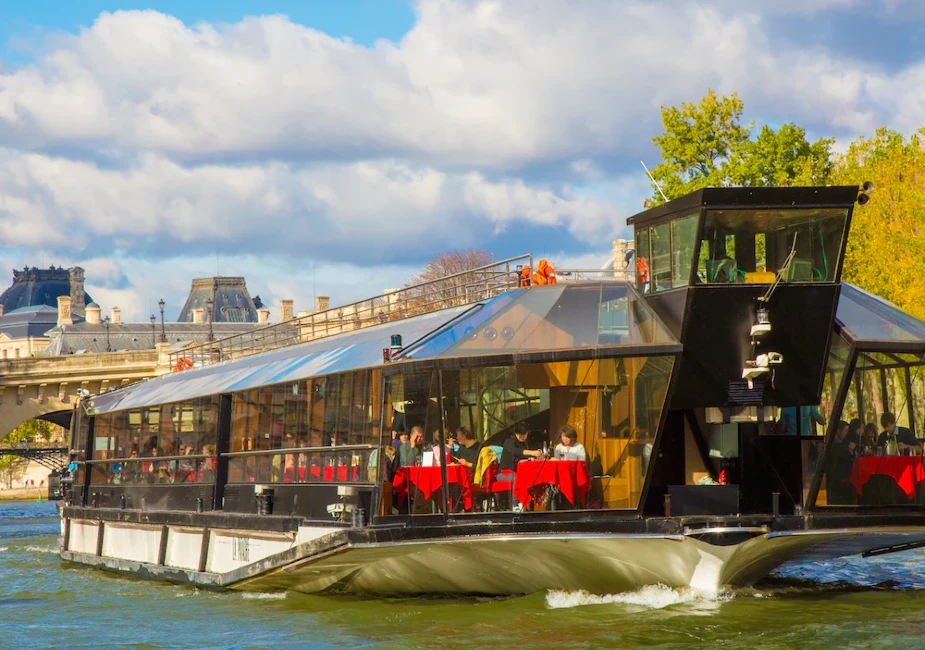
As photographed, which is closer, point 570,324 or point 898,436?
point 570,324

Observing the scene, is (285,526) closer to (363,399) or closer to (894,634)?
(363,399)

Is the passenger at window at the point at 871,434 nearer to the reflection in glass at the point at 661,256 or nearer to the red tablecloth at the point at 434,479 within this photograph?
the reflection in glass at the point at 661,256

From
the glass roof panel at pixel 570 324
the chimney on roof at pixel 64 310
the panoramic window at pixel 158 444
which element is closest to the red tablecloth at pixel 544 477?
the glass roof panel at pixel 570 324

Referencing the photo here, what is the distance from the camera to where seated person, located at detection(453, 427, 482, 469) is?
19.8m

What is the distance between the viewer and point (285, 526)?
2284 cm

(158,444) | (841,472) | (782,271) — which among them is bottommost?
(841,472)

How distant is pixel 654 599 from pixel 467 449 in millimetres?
3353

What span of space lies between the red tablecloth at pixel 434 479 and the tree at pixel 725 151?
2541 cm

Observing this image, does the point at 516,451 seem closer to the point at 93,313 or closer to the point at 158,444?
the point at 158,444

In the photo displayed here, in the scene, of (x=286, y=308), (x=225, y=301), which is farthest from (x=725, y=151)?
(x=225, y=301)

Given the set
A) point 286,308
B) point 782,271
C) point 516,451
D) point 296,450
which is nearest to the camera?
point 782,271

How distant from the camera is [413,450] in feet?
65.9

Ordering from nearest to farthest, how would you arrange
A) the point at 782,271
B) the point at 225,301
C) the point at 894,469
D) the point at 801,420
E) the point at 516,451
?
the point at 782,271 → the point at 516,451 → the point at 894,469 → the point at 801,420 → the point at 225,301

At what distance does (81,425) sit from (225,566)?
14185 mm
